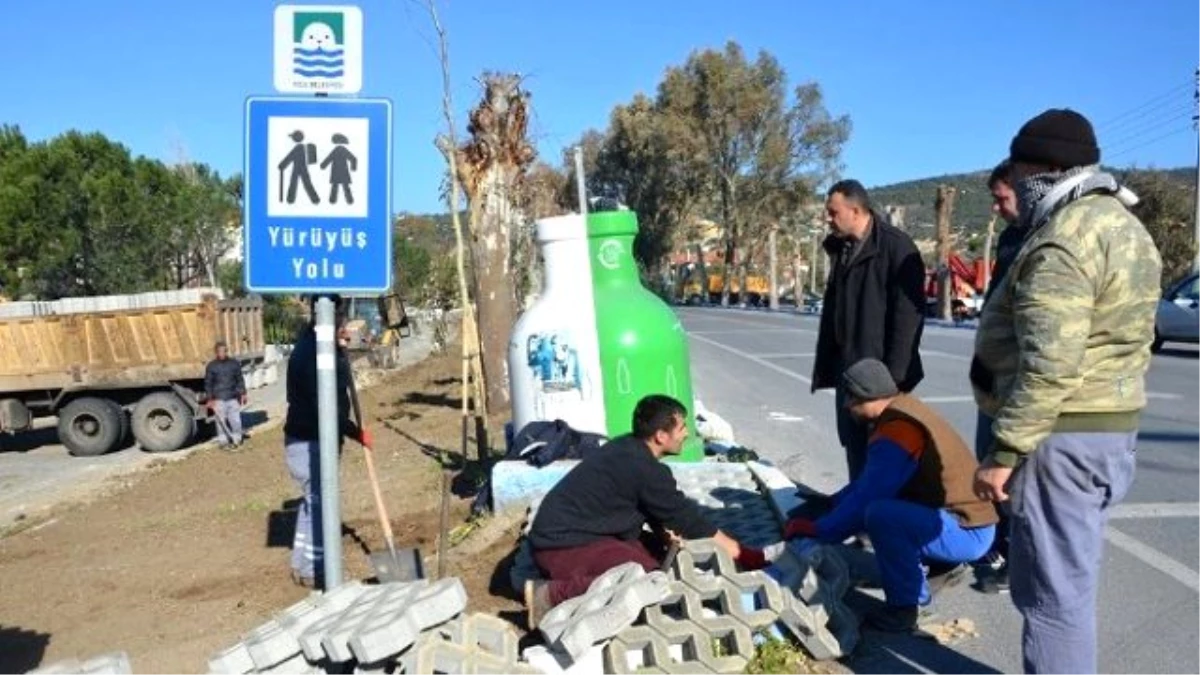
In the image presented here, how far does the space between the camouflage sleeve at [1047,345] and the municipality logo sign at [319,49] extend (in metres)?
2.70

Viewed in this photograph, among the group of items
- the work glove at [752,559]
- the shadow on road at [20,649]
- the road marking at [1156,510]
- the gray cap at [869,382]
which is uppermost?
the gray cap at [869,382]

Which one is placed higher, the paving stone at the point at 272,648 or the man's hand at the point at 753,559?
the man's hand at the point at 753,559

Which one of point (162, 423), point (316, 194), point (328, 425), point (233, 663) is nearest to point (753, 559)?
point (328, 425)

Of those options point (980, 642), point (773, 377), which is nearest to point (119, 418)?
point (773, 377)

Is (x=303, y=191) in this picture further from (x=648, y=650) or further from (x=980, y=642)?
(x=980, y=642)

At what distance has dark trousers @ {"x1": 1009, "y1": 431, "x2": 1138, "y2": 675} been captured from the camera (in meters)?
3.16

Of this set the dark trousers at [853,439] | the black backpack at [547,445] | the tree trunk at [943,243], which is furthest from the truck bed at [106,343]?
the tree trunk at [943,243]

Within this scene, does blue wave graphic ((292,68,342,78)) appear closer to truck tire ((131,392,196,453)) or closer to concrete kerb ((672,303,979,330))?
concrete kerb ((672,303,979,330))

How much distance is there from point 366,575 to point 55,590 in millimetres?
2291

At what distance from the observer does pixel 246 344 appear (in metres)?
19.0

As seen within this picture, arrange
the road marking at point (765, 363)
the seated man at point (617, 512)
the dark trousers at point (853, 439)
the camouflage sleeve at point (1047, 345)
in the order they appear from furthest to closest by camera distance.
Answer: the road marking at point (765, 363), the dark trousers at point (853, 439), the seated man at point (617, 512), the camouflage sleeve at point (1047, 345)

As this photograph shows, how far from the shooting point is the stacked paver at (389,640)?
3609mm

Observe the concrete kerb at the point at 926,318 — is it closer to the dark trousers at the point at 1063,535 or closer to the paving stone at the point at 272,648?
the dark trousers at the point at 1063,535

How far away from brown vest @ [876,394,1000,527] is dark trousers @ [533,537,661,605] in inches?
46.4
